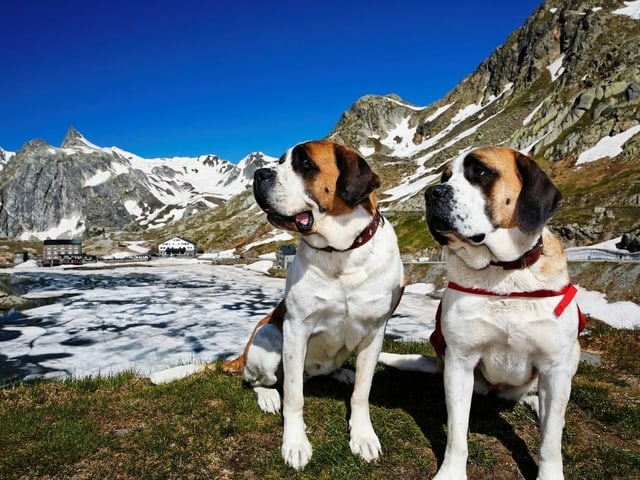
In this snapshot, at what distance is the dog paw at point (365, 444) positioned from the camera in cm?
419

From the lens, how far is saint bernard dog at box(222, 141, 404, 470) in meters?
4.26

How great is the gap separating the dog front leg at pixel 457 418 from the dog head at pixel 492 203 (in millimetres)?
951

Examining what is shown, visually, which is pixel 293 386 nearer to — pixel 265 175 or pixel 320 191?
pixel 320 191

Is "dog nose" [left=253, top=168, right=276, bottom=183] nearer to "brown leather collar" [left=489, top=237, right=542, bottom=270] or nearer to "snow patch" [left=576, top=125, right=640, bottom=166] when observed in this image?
"brown leather collar" [left=489, top=237, right=542, bottom=270]

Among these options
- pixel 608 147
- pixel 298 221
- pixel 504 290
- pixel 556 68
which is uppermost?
pixel 556 68

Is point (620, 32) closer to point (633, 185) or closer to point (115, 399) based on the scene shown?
point (633, 185)

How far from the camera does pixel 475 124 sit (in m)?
159

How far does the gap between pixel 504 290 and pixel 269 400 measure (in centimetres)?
303

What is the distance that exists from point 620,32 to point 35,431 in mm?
161422

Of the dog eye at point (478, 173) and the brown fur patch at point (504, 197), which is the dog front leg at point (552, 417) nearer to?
the brown fur patch at point (504, 197)

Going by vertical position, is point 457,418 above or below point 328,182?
below

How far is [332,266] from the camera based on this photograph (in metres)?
4.30

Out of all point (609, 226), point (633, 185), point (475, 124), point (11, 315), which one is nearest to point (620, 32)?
point (475, 124)

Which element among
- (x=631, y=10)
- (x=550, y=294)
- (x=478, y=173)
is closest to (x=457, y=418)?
(x=550, y=294)
